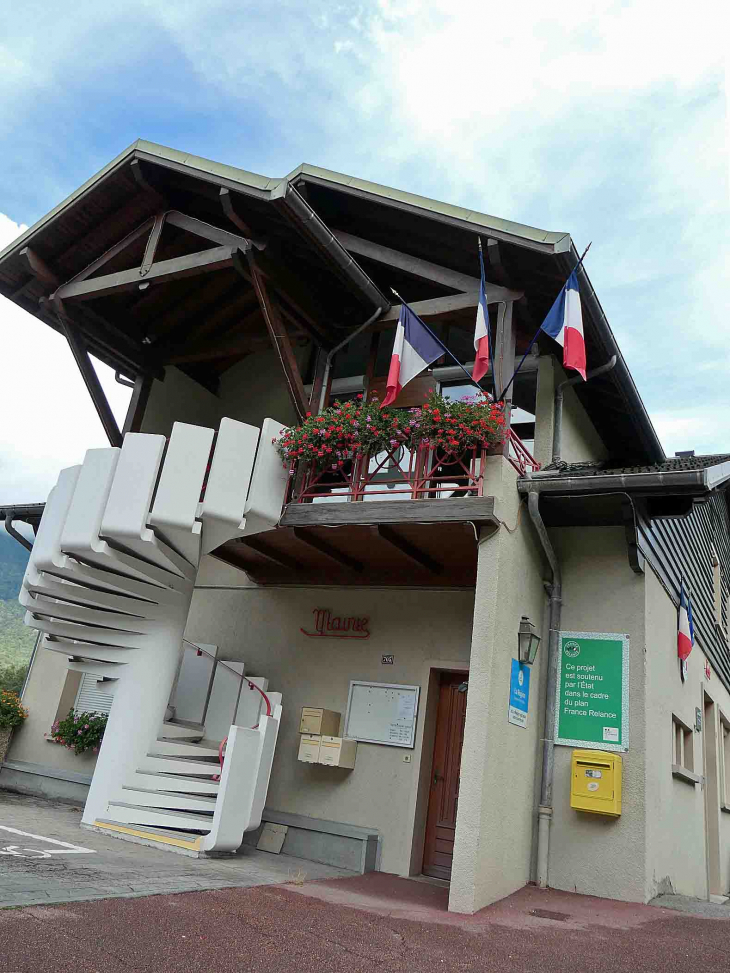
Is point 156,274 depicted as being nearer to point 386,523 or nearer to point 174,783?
point 386,523

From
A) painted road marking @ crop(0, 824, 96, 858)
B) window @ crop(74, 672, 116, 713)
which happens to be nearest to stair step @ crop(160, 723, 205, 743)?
painted road marking @ crop(0, 824, 96, 858)

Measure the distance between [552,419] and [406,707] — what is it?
11.1 ft

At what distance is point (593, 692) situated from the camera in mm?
7121

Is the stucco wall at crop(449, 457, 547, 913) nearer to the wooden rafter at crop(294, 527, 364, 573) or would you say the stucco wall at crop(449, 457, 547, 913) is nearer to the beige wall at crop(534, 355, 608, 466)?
the beige wall at crop(534, 355, 608, 466)

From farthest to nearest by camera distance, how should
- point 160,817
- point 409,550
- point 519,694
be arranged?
point 409,550 → point 160,817 → point 519,694

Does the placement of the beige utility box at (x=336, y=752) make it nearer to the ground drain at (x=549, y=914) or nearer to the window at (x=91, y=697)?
the ground drain at (x=549, y=914)

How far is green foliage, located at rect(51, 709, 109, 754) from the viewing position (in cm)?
983

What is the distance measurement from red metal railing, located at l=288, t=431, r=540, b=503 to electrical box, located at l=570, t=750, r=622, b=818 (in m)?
2.59

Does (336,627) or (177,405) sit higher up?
(177,405)

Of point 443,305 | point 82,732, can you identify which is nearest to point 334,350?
point 443,305

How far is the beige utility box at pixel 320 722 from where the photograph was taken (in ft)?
26.2

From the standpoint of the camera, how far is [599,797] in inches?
263

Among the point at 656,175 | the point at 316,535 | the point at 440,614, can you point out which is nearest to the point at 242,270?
the point at 316,535

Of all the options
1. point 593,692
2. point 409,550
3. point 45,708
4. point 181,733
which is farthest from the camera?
point 45,708
